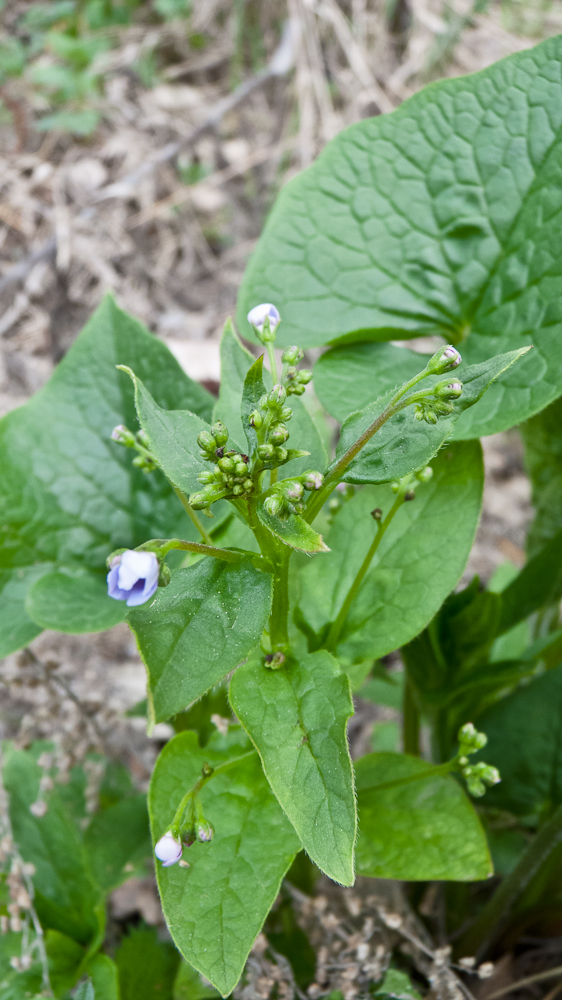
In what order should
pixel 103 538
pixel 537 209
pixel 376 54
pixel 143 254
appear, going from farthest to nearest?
pixel 376 54 → pixel 143 254 → pixel 103 538 → pixel 537 209

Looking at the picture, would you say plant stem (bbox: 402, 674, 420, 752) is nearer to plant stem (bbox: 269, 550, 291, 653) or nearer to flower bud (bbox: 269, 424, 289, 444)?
plant stem (bbox: 269, 550, 291, 653)

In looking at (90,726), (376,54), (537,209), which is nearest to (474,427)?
(537,209)

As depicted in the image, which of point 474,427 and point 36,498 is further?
point 36,498

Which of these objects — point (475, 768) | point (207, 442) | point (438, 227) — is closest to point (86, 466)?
point (207, 442)

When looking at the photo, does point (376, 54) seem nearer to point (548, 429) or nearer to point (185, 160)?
point (185, 160)

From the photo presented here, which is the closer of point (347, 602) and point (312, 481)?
point (312, 481)

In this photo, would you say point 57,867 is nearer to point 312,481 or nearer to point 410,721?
point 410,721

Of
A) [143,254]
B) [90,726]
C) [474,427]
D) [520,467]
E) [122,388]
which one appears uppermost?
[143,254]
